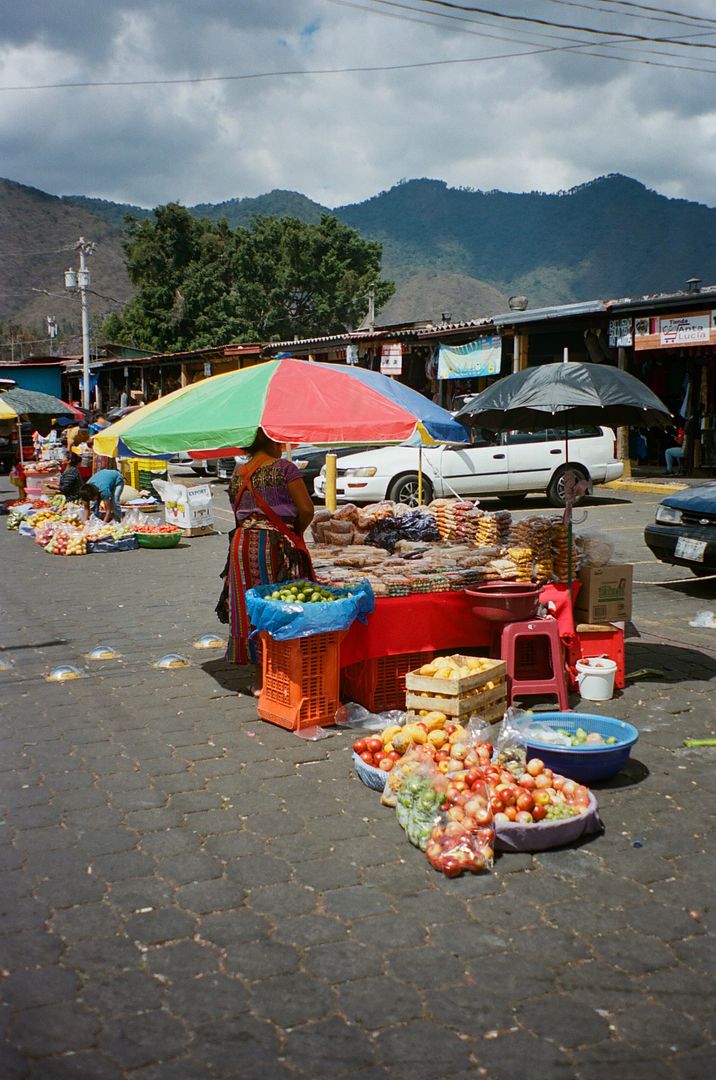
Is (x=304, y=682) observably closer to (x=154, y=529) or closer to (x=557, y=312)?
(x=154, y=529)

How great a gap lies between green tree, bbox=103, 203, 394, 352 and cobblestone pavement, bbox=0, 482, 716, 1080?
4813cm

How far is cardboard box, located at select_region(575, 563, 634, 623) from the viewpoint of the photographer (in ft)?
22.5

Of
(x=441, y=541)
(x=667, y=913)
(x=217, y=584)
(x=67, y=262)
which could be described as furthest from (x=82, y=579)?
(x=67, y=262)

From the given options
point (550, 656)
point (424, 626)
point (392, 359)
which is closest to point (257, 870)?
point (424, 626)

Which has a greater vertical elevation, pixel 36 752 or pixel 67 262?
pixel 67 262

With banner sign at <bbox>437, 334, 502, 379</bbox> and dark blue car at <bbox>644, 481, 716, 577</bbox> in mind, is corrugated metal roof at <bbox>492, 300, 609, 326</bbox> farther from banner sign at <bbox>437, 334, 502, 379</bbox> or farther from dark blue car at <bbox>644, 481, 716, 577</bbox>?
dark blue car at <bbox>644, 481, 716, 577</bbox>

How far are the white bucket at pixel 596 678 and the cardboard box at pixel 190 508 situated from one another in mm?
9679

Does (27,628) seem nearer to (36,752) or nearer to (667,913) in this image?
(36,752)

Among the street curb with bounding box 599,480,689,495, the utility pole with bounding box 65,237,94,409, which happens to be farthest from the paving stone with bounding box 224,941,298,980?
the utility pole with bounding box 65,237,94,409

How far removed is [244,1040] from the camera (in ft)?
9.57

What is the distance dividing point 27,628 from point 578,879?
20.8ft

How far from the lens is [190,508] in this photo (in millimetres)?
15008

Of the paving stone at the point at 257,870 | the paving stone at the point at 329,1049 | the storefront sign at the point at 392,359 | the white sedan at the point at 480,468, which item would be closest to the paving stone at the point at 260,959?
the paving stone at the point at 329,1049

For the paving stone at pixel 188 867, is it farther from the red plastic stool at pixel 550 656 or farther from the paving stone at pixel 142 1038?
the red plastic stool at pixel 550 656
